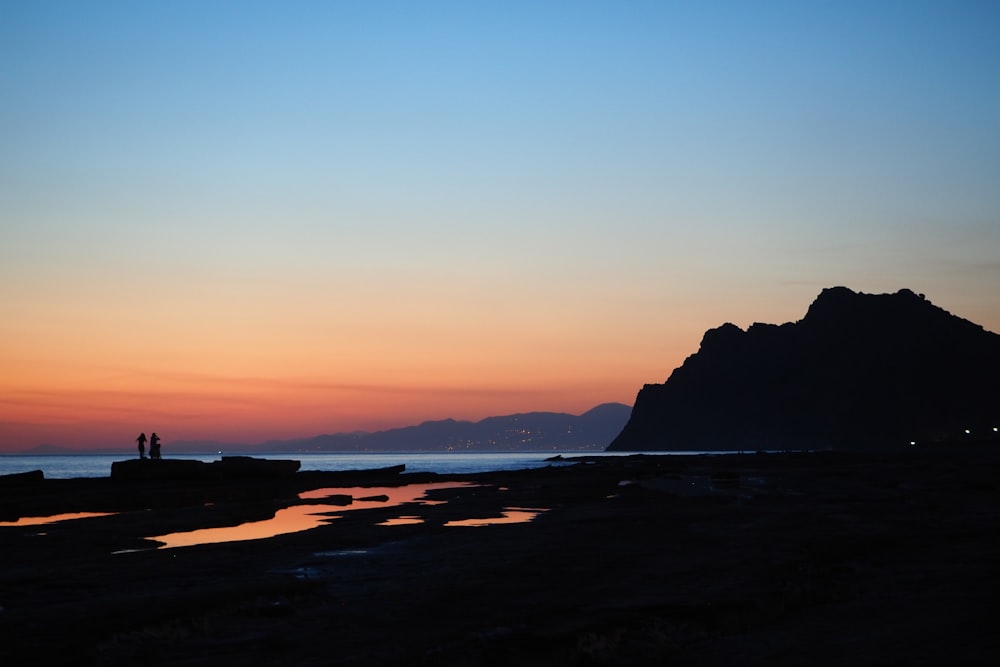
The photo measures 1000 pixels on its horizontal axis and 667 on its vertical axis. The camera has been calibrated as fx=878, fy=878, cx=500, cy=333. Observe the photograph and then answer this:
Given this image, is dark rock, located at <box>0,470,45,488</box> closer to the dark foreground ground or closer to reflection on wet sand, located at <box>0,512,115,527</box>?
reflection on wet sand, located at <box>0,512,115,527</box>

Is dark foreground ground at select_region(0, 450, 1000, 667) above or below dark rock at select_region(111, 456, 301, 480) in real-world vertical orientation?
below

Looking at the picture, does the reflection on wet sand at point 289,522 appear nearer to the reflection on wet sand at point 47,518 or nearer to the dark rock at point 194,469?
the reflection on wet sand at point 47,518

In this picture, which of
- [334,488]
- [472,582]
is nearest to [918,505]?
[472,582]

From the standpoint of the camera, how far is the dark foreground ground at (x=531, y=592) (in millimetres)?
11375

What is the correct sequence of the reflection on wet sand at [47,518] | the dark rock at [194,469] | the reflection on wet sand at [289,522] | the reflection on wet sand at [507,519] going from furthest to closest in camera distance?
the dark rock at [194,469] < the reflection on wet sand at [47,518] < the reflection on wet sand at [507,519] < the reflection on wet sand at [289,522]

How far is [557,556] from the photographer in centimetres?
2031

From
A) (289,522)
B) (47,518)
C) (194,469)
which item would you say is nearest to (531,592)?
(289,522)

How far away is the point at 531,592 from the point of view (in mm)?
15672

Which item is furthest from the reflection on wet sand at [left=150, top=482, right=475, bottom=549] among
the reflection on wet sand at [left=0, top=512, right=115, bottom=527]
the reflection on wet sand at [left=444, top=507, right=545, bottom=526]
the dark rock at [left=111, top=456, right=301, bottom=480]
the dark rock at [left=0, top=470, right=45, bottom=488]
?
the dark rock at [left=0, top=470, right=45, bottom=488]

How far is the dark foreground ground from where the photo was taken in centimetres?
1138

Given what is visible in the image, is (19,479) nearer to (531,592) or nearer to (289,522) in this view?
(289,522)

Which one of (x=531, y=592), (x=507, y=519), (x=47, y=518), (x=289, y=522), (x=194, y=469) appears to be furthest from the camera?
(x=194, y=469)

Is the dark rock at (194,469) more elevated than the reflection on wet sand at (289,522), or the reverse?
the dark rock at (194,469)

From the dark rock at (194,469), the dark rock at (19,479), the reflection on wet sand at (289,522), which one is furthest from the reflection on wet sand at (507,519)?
the dark rock at (194,469)
